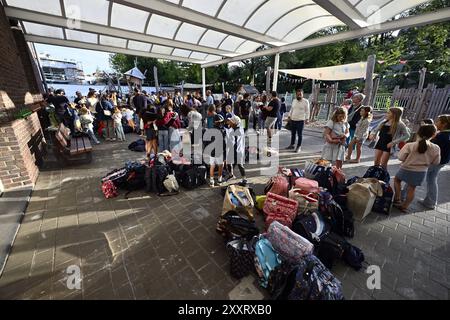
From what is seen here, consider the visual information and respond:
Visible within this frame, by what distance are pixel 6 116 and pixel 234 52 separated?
28.9 feet

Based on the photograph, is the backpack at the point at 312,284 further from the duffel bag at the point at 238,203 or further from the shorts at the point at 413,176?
the shorts at the point at 413,176

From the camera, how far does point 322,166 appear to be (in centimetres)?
364

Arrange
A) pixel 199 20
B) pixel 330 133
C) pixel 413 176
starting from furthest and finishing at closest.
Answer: pixel 199 20
pixel 330 133
pixel 413 176

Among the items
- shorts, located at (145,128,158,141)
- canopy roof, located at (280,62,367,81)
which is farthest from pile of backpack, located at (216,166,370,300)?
canopy roof, located at (280,62,367,81)

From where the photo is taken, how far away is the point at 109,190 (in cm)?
371

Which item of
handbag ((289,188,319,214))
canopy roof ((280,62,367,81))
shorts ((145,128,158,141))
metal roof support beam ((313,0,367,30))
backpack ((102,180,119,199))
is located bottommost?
backpack ((102,180,119,199))

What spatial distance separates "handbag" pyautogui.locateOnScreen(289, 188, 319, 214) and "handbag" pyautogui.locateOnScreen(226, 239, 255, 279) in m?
1.06

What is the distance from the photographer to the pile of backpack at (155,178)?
384 centimetres

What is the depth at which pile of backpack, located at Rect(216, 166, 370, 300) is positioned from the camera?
1.82 meters

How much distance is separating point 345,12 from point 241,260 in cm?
646

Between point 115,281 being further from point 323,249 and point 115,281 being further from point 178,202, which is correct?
point 323,249

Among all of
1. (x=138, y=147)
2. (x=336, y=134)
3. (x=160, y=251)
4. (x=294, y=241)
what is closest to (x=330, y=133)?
(x=336, y=134)

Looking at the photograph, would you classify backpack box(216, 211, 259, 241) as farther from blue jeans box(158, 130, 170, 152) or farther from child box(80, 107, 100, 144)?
child box(80, 107, 100, 144)

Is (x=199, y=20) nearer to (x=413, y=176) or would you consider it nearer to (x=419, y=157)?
(x=419, y=157)
